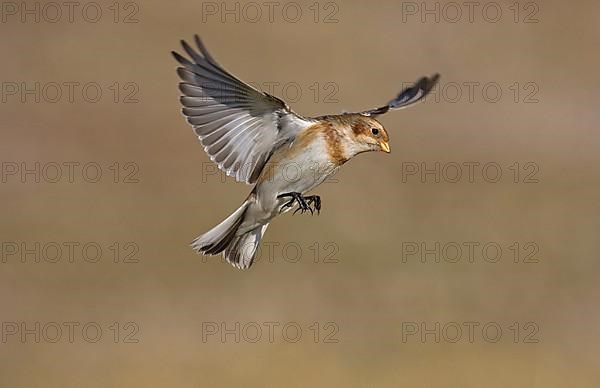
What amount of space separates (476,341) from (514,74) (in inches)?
399

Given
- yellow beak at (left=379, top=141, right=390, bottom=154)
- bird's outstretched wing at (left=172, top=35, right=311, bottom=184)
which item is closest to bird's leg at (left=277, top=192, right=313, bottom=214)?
bird's outstretched wing at (left=172, top=35, right=311, bottom=184)

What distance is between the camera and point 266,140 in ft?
19.1

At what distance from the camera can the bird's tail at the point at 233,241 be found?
5.98m

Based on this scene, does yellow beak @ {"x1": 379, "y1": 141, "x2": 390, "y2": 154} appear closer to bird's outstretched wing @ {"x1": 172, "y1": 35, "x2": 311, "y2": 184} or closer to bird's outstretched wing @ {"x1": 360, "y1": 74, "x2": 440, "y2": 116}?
bird's outstretched wing @ {"x1": 172, "y1": 35, "x2": 311, "y2": 184}

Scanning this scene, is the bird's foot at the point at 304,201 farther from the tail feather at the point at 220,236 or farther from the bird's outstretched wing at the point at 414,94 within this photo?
the bird's outstretched wing at the point at 414,94

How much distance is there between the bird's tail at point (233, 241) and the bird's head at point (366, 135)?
61cm

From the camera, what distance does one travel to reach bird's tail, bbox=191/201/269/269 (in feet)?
19.6

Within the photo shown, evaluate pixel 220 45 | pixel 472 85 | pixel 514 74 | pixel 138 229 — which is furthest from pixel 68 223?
pixel 514 74

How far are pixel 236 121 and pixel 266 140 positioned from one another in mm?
185

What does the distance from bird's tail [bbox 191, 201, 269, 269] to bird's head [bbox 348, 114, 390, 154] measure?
2.00 feet

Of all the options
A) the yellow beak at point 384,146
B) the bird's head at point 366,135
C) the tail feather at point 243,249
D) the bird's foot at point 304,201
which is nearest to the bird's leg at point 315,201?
the bird's foot at point 304,201

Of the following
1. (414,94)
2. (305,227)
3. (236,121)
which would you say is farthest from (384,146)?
(305,227)

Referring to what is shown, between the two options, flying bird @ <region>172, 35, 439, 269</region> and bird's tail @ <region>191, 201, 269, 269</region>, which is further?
bird's tail @ <region>191, 201, 269, 269</region>

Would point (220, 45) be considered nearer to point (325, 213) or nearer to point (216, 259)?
point (325, 213)
